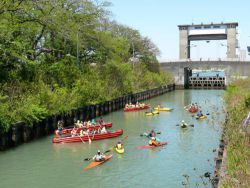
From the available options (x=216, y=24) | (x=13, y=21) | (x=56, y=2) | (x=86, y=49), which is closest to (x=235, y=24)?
(x=216, y=24)

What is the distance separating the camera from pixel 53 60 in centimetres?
4775

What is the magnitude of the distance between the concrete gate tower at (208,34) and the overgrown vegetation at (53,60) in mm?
46558

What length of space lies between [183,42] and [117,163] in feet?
297

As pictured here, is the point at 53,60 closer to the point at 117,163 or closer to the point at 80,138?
the point at 80,138

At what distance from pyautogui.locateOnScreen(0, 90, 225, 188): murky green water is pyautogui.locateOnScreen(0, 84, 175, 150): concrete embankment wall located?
2.65 ft

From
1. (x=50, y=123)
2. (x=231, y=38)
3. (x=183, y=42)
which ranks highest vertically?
(x=231, y=38)

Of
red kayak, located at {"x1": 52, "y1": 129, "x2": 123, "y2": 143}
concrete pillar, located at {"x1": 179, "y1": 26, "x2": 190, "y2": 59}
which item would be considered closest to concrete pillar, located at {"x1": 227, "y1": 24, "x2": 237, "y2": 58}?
concrete pillar, located at {"x1": 179, "y1": 26, "x2": 190, "y2": 59}

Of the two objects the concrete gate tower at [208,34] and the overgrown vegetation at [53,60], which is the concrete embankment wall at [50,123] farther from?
the concrete gate tower at [208,34]

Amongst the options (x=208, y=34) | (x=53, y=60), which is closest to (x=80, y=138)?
(x=53, y=60)

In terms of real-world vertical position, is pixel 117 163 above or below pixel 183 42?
below

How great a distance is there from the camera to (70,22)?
4841cm

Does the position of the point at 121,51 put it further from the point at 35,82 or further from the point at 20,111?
the point at 20,111

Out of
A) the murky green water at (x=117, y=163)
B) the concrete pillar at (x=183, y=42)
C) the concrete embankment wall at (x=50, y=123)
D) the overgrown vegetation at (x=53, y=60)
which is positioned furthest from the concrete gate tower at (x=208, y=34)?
the murky green water at (x=117, y=163)

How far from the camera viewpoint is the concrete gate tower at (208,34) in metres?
108
